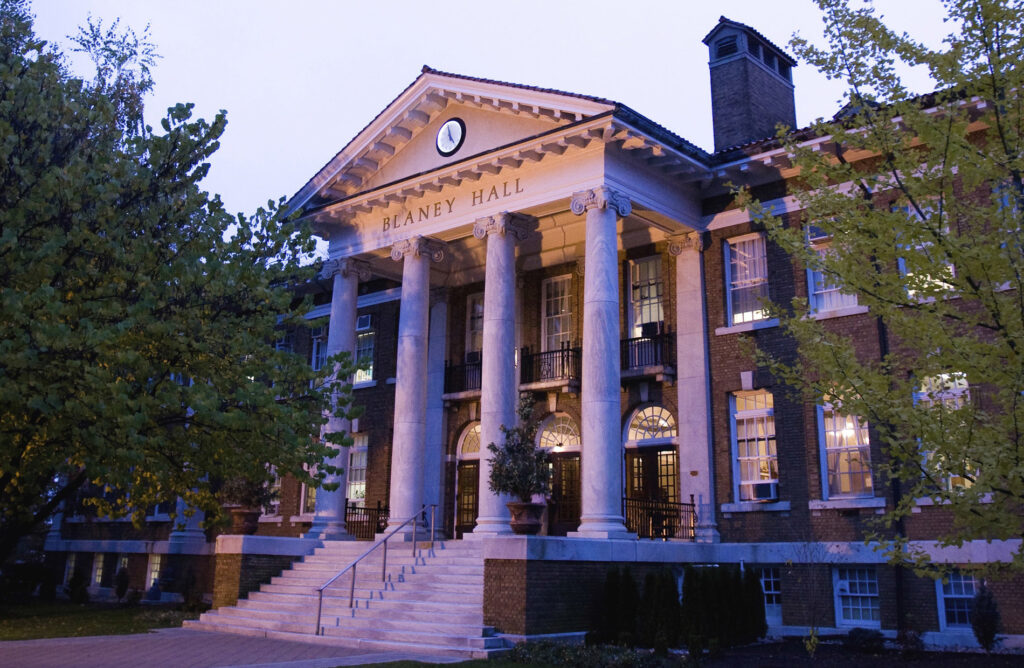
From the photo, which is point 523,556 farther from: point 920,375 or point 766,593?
point 920,375

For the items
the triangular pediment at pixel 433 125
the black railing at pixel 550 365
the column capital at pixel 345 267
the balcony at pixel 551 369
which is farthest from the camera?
the column capital at pixel 345 267

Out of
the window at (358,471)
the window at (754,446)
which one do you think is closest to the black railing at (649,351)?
the window at (754,446)

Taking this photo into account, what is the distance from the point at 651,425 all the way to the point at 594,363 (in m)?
4.64

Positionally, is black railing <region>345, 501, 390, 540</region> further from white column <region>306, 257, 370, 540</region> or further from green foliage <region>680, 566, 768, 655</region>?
green foliage <region>680, 566, 768, 655</region>

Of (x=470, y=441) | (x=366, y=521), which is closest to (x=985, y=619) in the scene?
(x=470, y=441)

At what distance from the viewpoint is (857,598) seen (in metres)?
18.8

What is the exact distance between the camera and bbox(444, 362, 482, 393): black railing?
1059 inches

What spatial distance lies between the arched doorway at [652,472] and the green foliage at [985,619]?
652 centimetres

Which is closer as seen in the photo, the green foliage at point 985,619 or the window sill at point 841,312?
the green foliage at point 985,619

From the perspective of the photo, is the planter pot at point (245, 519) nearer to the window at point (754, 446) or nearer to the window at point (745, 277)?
the window at point (754, 446)

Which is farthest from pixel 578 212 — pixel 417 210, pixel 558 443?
pixel 558 443

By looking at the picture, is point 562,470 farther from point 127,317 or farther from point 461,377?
point 127,317

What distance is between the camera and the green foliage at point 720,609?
15.9m

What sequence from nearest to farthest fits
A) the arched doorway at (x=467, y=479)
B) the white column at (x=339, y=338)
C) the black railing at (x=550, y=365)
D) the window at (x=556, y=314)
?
the white column at (x=339, y=338), the black railing at (x=550, y=365), the window at (x=556, y=314), the arched doorway at (x=467, y=479)
